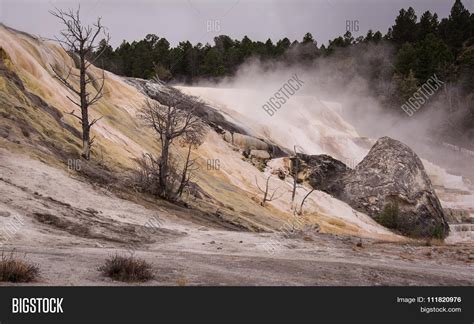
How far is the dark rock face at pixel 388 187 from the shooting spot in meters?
39.3

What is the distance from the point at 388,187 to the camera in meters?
41.5

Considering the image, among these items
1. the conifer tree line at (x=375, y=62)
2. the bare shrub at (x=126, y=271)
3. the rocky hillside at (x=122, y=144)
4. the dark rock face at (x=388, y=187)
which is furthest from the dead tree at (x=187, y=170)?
the conifer tree line at (x=375, y=62)

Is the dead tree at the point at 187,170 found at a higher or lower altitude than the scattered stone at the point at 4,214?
higher

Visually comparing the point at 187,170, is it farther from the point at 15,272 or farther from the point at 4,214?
the point at 15,272

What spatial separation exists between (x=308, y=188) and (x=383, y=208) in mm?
6096

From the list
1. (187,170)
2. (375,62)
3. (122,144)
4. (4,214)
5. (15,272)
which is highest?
(375,62)

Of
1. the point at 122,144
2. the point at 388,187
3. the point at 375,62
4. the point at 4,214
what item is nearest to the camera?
the point at 4,214

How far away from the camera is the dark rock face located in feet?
129

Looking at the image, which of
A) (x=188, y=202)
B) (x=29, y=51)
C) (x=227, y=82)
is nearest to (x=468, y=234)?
(x=188, y=202)

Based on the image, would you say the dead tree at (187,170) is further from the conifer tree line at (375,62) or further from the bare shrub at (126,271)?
the conifer tree line at (375,62)

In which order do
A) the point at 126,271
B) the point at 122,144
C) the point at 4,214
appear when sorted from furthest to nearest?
the point at 122,144 → the point at 4,214 → the point at 126,271

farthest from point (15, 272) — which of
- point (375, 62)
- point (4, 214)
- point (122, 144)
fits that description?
point (375, 62)

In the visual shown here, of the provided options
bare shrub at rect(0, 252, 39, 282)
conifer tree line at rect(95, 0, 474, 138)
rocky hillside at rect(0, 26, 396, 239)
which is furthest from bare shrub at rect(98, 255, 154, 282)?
conifer tree line at rect(95, 0, 474, 138)

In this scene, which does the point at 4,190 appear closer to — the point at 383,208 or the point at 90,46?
the point at 90,46
